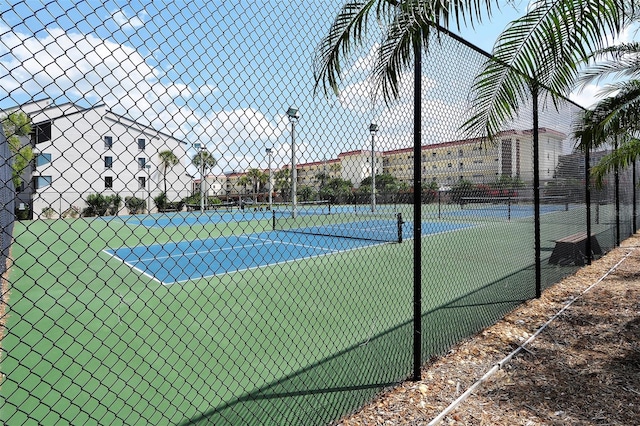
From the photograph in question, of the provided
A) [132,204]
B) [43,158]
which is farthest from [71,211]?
[43,158]

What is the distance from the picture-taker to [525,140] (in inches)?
218

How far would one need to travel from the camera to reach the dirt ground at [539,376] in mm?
2658

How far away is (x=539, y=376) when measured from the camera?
3195 millimetres

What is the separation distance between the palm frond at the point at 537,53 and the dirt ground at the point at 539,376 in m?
2.26

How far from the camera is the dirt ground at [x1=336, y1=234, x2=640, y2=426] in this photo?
105 inches

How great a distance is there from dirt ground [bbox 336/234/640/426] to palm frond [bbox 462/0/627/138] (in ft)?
7.42

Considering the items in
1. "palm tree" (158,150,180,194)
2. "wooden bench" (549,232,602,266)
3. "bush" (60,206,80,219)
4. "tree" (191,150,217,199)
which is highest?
"palm tree" (158,150,180,194)

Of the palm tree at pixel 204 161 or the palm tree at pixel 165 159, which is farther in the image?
the palm tree at pixel 165 159

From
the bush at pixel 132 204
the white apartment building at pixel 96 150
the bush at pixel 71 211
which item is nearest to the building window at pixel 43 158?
the white apartment building at pixel 96 150

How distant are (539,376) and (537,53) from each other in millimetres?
2783

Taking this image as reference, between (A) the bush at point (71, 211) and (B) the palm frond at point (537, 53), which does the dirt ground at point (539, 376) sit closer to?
(B) the palm frond at point (537, 53)

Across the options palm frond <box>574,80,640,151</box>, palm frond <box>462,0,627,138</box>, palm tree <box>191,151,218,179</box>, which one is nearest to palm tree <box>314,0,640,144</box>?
palm frond <box>462,0,627,138</box>

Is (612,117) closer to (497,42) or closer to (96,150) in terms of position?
(497,42)

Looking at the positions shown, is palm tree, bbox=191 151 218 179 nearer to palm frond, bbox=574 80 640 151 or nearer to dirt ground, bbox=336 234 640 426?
dirt ground, bbox=336 234 640 426
